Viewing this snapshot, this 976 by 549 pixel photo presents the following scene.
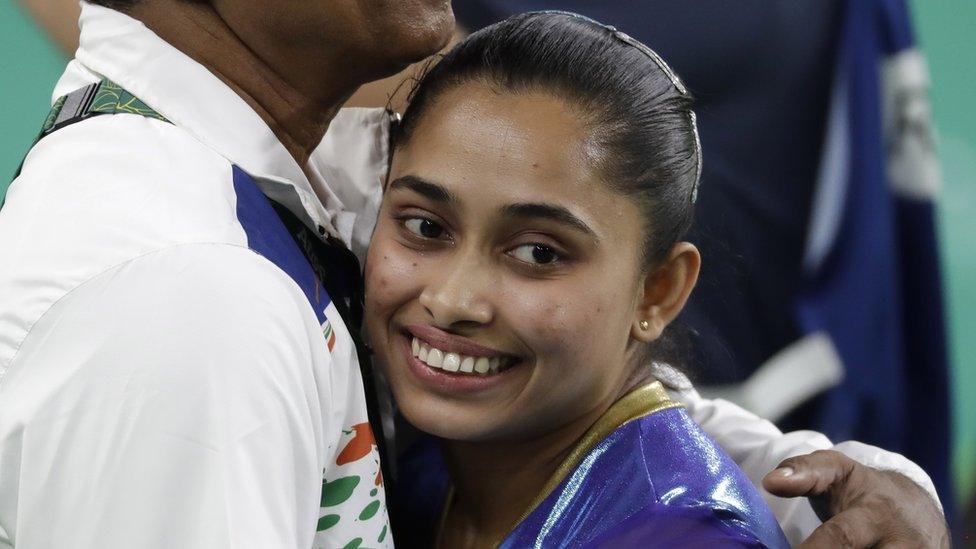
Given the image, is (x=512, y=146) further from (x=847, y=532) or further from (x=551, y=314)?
(x=847, y=532)

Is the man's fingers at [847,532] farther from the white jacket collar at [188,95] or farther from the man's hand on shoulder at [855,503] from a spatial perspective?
the white jacket collar at [188,95]

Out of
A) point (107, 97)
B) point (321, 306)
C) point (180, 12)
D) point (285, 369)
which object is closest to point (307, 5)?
point (180, 12)

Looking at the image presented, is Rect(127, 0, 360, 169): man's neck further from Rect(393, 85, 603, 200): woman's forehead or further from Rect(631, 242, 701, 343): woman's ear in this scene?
Rect(631, 242, 701, 343): woman's ear

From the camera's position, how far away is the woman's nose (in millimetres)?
1138

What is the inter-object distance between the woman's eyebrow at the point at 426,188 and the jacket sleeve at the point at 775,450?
18.9 inches

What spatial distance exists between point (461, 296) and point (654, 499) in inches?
10.4

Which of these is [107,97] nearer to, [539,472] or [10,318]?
[10,318]

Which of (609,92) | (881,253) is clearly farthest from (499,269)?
(881,253)

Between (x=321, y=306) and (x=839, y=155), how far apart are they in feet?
4.70

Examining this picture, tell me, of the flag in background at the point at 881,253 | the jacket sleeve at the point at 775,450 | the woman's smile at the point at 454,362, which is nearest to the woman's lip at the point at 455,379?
the woman's smile at the point at 454,362

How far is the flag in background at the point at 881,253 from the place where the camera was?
2182mm

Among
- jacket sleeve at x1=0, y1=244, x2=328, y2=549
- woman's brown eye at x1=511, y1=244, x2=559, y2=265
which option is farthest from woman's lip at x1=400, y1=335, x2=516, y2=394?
jacket sleeve at x1=0, y1=244, x2=328, y2=549

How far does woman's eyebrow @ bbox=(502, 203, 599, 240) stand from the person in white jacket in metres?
0.19

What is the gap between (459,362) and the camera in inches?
46.1
